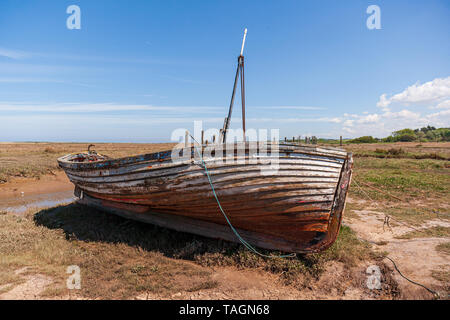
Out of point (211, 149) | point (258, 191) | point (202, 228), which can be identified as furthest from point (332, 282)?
point (211, 149)

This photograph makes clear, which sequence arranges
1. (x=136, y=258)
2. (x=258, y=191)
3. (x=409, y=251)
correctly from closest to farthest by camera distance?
Answer: 1. (x=258, y=191)
2. (x=409, y=251)
3. (x=136, y=258)

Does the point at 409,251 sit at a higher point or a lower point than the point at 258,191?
lower

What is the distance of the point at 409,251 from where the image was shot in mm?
4809

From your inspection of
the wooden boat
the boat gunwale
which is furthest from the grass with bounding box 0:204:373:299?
the boat gunwale

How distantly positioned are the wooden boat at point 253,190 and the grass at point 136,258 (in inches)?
16.7

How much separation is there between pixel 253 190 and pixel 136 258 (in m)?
2.84

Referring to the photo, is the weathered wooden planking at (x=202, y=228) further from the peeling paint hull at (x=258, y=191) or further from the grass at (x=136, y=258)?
the grass at (x=136, y=258)

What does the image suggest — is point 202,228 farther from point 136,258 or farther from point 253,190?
point 253,190

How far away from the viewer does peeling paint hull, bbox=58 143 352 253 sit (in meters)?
4.52

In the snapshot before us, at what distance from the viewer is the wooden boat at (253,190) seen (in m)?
4.53

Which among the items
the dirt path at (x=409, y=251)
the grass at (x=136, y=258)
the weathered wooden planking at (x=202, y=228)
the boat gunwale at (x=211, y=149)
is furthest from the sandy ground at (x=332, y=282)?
the boat gunwale at (x=211, y=149)
